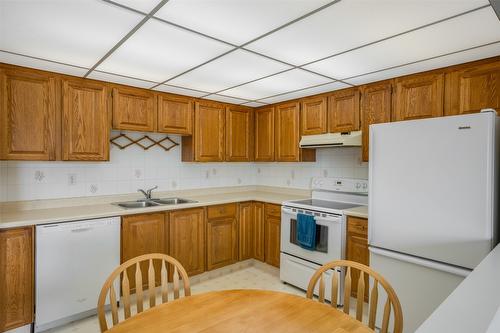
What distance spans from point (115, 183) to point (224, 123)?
5.06 ft

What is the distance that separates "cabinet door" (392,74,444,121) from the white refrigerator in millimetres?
601

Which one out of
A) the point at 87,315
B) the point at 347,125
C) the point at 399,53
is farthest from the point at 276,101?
the point at 87,315

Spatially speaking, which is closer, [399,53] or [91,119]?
[399,53]

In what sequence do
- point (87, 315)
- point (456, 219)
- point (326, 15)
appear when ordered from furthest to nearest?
point (87, 315) < point (456, 219) < point (326, 15)

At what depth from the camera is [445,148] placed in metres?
1.91

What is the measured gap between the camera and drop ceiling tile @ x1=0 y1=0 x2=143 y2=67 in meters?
1.54

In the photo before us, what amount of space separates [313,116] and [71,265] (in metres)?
2.86

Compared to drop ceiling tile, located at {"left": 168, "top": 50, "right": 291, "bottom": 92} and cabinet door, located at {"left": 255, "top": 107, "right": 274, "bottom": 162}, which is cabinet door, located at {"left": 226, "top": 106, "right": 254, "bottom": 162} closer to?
cabinet door, located at {"left": 255, "top": 107, "right": 274, "bottom": 162}

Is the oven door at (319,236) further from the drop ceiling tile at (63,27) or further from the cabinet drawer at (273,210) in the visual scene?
the drop ceiling tile at (63,27)

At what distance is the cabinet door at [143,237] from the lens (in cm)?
279

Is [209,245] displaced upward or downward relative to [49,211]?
downward

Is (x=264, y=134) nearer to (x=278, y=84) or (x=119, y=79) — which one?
(x=278, y=84)

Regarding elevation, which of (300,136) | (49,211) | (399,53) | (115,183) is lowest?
(49,211)

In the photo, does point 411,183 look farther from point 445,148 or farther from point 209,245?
point 209,245
